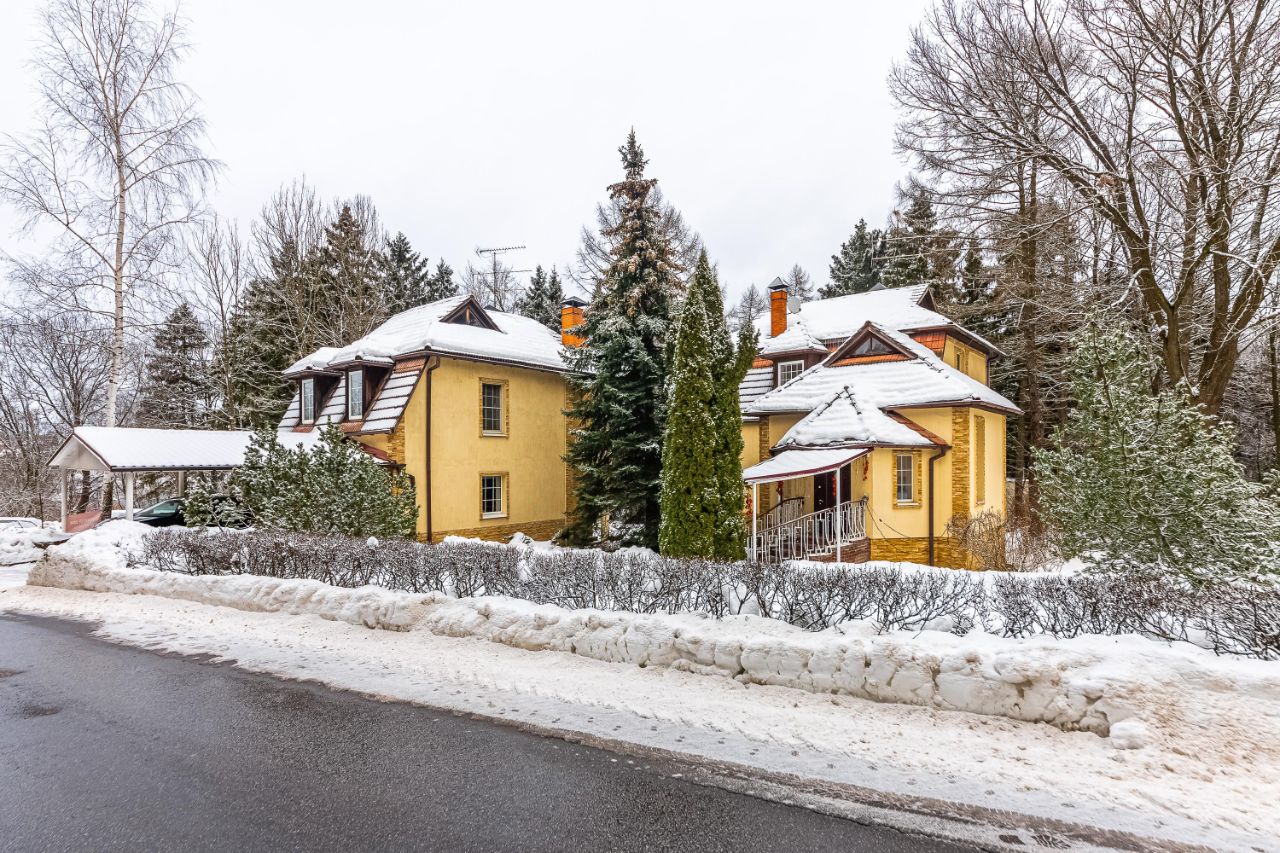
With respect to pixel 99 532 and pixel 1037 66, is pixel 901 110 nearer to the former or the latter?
pixel 1037 66

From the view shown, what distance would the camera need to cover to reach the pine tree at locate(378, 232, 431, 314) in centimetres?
3637

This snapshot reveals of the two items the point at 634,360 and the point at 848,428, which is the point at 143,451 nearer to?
the point at 634,360

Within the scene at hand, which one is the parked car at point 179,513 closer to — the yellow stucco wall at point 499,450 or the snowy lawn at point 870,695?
the yellow stucco wall at point 499,450

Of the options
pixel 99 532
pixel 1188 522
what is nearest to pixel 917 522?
pixel 1188 522

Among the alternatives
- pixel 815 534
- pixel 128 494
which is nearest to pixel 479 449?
pixel 128 494

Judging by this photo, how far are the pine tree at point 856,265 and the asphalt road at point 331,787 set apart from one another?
3768 cm

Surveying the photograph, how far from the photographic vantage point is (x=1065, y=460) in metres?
7.78

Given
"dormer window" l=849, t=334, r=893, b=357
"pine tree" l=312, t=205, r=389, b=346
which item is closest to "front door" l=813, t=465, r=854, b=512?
"dormer window" l=849, t=334, r=893, b=357

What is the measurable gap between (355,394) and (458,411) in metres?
3.19

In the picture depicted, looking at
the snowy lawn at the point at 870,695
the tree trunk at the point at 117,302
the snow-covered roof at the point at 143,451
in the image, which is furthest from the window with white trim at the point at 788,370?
the tree trunk at the point at 117,302

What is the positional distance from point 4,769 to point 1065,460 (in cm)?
1042

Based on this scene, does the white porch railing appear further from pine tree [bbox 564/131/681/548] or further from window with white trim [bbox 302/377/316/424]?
window with white trim [bbox 302/377/316/424]

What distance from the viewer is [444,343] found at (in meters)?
17.0

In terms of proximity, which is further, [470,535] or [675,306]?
[470,535]
